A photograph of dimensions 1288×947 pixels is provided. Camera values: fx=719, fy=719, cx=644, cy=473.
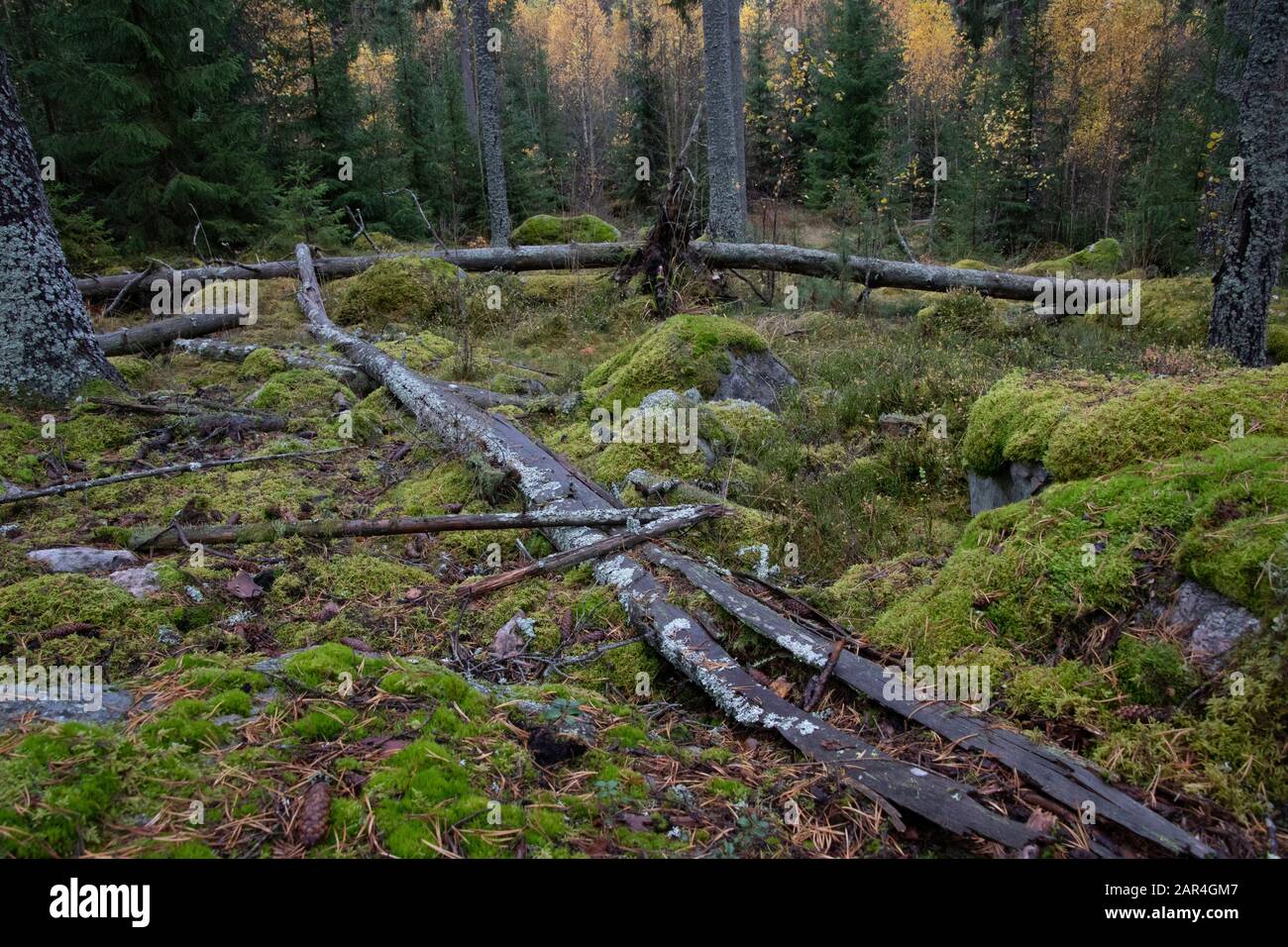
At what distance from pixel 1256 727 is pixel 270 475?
18.5 ft

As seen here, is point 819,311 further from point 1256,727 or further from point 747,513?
point 1256,727

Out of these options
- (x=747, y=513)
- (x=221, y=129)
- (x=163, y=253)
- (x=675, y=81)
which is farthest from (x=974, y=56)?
(x=747, y=513)

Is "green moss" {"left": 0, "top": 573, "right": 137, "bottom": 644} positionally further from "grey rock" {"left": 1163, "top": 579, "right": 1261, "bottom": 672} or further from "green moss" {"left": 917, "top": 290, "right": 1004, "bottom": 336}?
"green moss" {"left": 917, "top": 290, "right": 1004, "bottom": 336}

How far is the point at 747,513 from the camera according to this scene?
4.55 metres

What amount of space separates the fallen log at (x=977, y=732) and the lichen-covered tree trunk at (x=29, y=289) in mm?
6149

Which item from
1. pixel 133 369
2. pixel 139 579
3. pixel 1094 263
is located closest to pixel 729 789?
pixel 139 579

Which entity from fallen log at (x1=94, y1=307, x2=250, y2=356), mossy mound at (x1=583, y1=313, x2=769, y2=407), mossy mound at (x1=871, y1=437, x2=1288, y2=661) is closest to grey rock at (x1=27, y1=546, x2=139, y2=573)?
mossy mound at (x1=871, y1=437, x2=1288, y2=661)

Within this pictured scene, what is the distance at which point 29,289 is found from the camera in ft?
19.8

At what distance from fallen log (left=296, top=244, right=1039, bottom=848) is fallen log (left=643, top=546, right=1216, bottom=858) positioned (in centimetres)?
19

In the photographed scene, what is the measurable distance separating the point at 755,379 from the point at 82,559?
228 inches

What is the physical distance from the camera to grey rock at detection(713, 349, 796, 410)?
7363mm

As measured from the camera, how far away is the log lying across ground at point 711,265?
11.8 m

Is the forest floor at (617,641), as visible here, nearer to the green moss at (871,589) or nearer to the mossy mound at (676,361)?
the green moss at (871,589)

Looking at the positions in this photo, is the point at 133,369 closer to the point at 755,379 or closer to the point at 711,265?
the point at 755,379
